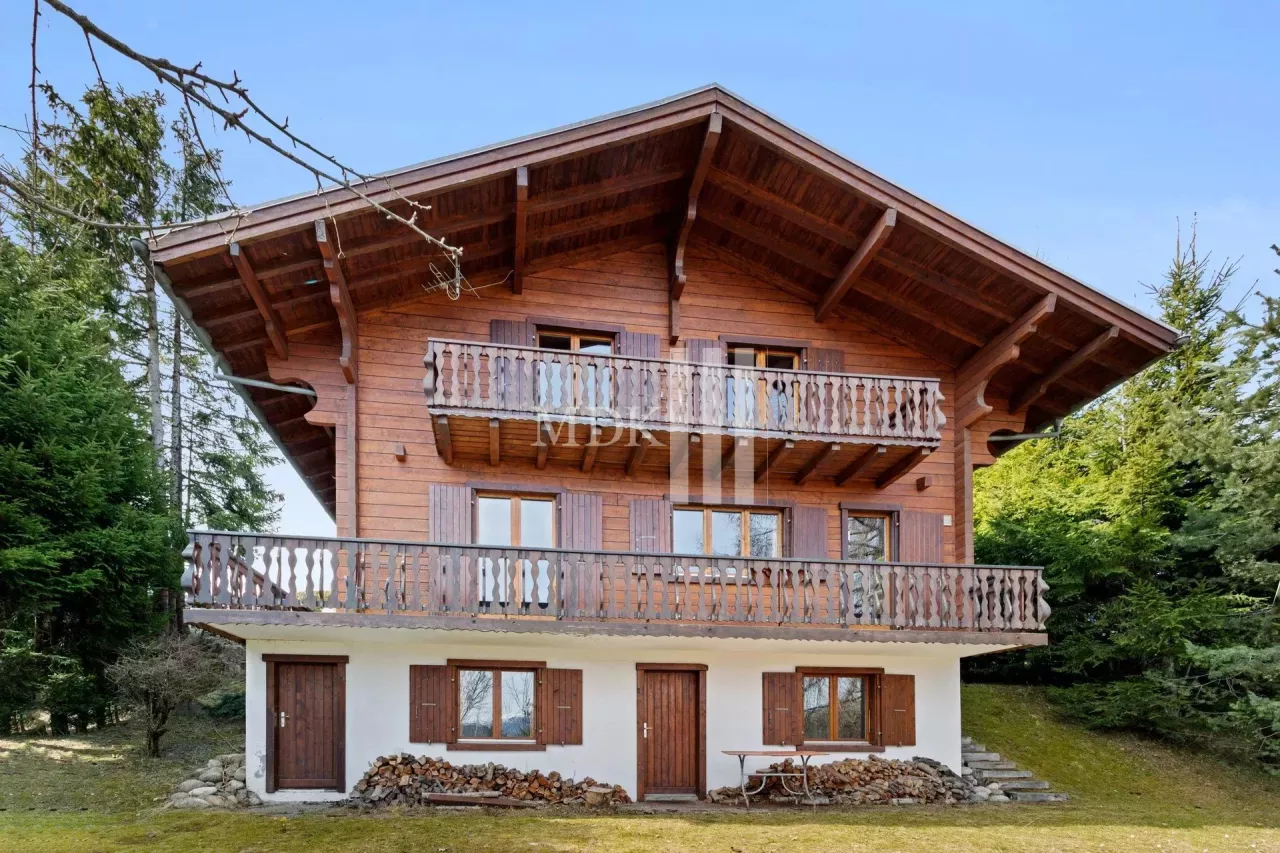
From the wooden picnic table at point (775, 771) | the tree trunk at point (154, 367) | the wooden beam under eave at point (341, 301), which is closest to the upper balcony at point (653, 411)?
the wooden beam under eave at point (341, 301)

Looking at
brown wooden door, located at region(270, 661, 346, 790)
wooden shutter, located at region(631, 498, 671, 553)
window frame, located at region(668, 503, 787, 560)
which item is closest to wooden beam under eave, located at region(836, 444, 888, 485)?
window frame, located at region(668, 503, 787, 560)

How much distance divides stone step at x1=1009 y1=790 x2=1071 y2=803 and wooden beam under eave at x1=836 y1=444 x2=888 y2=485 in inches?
199

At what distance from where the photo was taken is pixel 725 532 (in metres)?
13.0

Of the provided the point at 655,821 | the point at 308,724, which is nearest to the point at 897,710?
the point at 655,821

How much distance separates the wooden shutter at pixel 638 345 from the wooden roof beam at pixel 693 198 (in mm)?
792

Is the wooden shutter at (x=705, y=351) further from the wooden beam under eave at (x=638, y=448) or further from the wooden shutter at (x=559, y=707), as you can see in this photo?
the wooden shutter at (x=559, y=707)

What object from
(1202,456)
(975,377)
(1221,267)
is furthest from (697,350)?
(1221,267)

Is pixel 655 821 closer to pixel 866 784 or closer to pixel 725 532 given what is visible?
pixel 866 784

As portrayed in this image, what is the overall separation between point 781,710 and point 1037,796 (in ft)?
12.7

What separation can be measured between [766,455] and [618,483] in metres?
2.24

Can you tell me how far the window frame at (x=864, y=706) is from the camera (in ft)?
40.5

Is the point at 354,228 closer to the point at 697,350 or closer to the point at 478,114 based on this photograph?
the point at 478,114

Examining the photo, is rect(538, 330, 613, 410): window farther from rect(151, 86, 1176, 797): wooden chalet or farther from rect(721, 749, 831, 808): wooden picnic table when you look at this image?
rect(721, 749, 831, 808): wooden picnic table

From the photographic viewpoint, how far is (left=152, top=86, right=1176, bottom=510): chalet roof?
10891mm
